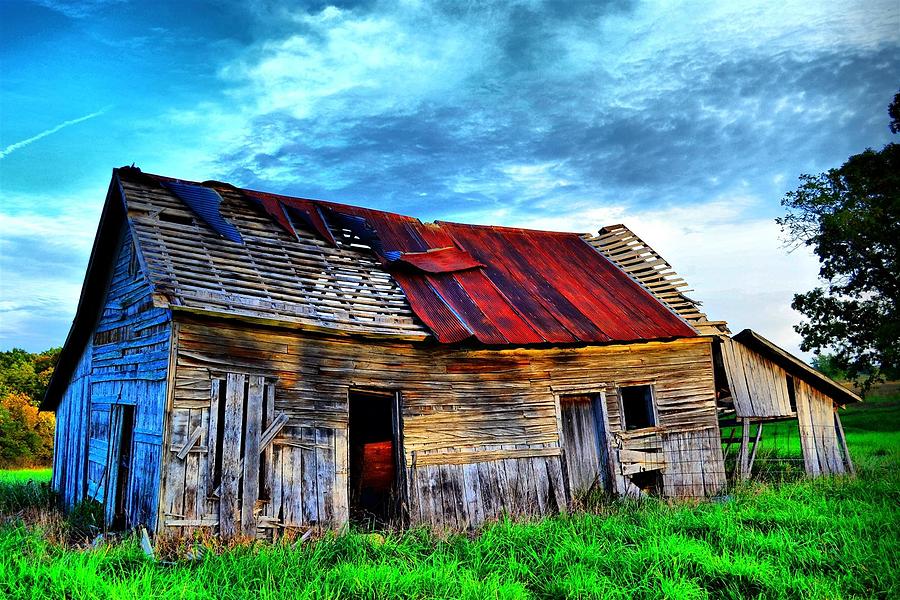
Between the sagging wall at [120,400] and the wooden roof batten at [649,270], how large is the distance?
440 inches

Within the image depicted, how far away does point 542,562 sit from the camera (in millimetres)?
7426

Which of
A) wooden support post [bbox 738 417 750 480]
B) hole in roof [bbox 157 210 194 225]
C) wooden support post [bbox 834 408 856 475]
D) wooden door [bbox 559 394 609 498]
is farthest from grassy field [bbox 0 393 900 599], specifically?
wooden support post [bbox 834 408 856 475]

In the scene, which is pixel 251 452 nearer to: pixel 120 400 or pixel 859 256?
pixel 120 400

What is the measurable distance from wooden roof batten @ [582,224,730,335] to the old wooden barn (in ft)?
0.82

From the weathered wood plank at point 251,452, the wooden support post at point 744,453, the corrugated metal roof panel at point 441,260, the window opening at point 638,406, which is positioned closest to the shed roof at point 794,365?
the wooden support post at point 744,453

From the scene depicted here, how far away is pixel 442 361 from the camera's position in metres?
10.7

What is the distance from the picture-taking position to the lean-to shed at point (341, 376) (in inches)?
337

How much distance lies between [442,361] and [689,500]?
620cm

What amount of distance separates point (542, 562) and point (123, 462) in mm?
6978

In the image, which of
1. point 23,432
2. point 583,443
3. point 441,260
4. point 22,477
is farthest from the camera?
point 23,432

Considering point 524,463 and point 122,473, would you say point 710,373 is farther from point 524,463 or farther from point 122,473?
point 122,473

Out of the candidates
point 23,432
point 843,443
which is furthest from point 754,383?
point 23,432

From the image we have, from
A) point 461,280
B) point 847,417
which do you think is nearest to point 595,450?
point 461,280

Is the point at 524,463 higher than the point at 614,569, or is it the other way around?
the point at 524,463
